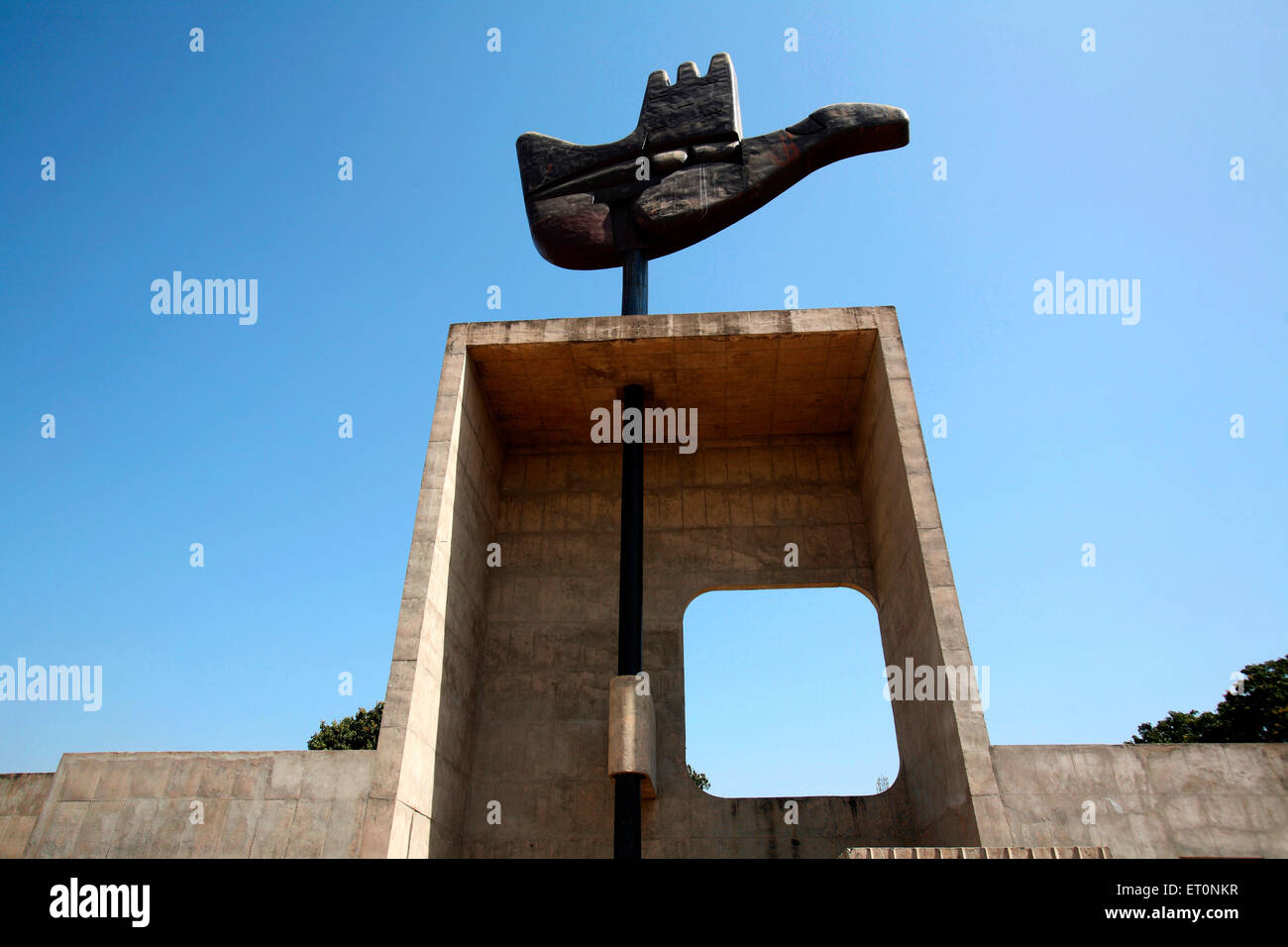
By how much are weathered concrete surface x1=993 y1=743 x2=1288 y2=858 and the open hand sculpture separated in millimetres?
8638

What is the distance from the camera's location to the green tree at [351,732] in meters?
35.8

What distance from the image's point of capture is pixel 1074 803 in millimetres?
8461

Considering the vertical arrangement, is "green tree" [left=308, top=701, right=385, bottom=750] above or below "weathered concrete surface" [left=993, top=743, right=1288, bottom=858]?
above

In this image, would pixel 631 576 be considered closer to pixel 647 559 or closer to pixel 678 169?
pixel 647 559

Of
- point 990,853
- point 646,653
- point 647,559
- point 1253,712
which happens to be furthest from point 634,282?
point 1253,712

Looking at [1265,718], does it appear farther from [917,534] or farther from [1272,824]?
[917,534]

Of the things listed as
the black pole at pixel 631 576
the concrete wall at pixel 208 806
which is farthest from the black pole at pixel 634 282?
the concrete wall at pixel 208 806

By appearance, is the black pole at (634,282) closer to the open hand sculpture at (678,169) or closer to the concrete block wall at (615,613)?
the open hand sculpture at (678,169)

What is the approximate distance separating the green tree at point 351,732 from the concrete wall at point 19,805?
2756 centimetres

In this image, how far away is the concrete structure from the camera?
8469 millimetres

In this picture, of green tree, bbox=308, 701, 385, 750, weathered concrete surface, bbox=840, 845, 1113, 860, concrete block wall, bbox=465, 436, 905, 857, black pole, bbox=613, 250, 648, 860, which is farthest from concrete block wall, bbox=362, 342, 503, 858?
green tree, bbox=308, 701, 385, 750

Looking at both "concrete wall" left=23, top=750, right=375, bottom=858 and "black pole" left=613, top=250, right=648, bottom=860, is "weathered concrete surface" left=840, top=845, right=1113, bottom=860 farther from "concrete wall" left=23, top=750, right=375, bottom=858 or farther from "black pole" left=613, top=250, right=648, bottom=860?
"concrete wall" left=23, top=750, right=375, bottom=858

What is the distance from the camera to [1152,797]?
8.55 meters

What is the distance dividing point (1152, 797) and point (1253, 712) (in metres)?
27.6
